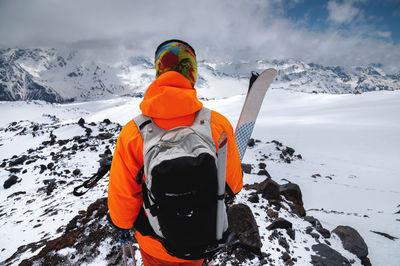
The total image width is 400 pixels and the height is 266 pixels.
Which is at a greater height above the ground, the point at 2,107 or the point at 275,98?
the point at 275,98

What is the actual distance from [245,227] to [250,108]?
288 cm

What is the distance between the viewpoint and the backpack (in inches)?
62.3

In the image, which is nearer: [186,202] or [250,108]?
[186,202]

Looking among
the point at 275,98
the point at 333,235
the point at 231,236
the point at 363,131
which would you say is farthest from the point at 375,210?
the point at 275,98

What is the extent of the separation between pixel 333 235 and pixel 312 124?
3228 centimetres

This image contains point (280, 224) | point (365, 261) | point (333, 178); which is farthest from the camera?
point (333, 178)

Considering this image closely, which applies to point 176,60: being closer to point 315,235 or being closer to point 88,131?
point 315,235

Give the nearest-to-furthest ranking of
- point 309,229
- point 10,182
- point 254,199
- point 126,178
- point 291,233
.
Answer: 1. point 126,178
2. point 291,233
3. point 309,229
4. point 254,199
5. point 10,182

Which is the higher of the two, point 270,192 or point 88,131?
point 270,192

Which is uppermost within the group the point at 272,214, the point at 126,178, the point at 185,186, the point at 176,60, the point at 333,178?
the point at 176,60

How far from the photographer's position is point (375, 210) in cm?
901

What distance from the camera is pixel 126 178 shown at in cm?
204

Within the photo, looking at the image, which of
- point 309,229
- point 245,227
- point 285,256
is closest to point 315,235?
point 309,229

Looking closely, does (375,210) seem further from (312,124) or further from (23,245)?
(312,124)
